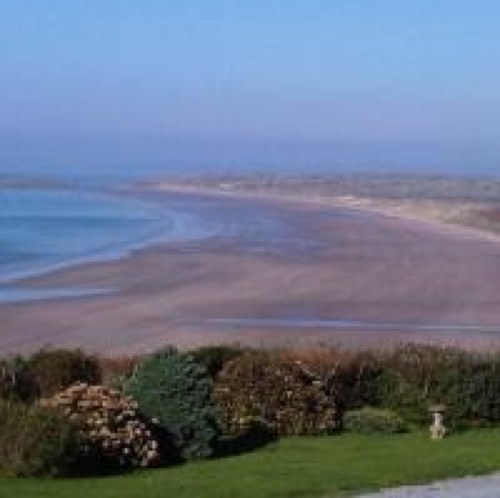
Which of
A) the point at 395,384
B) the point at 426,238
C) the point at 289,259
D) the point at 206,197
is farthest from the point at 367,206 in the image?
the point at 395,384

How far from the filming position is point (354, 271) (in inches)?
1976

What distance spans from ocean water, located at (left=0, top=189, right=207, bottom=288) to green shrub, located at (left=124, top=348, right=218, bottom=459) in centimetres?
2697

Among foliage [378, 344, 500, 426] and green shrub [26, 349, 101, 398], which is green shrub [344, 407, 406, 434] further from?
green shrub [26, 349, 101, 398]

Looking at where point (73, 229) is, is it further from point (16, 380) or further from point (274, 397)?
point (16, 380)

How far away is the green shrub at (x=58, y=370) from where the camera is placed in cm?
1736

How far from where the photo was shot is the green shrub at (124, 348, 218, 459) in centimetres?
1546

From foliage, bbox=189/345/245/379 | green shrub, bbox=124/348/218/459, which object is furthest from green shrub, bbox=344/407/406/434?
green shrub, bbox=124/348/218/459

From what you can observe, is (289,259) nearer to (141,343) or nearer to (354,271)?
(354,271)

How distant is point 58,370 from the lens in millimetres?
17641

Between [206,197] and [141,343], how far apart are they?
270 feet

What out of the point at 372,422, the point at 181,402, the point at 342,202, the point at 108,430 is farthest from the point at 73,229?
Answer: the point at 108,430

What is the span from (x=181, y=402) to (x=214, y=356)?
3484mm

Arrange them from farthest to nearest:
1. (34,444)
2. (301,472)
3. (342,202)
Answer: (342,202), (301,472), (34,444)

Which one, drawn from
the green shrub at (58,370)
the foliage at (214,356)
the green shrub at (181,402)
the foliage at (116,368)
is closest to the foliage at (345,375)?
the foliage at (214,356)
